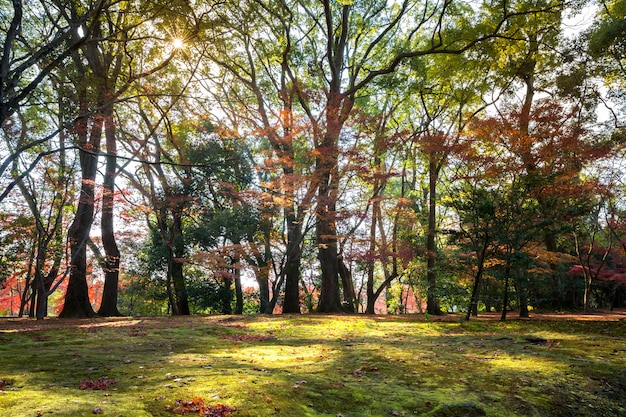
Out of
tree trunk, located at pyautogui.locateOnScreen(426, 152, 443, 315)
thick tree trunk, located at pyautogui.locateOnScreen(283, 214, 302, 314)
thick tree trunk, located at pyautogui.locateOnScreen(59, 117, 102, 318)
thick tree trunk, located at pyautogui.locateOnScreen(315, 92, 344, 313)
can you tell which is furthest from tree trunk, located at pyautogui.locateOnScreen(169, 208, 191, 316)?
tree trunk, located at pyautogui.locateOnScreen(426, 152, 443, 315)

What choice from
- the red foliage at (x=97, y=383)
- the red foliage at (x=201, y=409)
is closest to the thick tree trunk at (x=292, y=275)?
the red foliage at (x=97, y=383)

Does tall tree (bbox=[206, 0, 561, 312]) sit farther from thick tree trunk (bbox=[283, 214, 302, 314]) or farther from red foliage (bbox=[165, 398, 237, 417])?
red foliage (bbox=[165, 398, 237, 417])


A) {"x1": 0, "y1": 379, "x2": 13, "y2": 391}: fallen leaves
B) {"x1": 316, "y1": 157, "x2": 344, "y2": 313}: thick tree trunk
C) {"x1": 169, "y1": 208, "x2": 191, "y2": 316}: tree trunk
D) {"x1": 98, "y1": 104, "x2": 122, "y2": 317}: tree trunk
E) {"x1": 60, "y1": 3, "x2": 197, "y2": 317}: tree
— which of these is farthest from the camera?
{"x1": 169, "y1": 208, "x2": 191, "y2": 316}: tree trunk

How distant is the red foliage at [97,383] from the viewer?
129 inches

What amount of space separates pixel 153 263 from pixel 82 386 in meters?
15.4

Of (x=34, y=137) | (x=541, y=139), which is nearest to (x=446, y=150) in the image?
(x=541, y=139)

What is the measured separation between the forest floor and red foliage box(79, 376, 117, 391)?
1 cm

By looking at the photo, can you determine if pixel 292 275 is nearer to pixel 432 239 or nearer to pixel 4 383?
pixel 432 239

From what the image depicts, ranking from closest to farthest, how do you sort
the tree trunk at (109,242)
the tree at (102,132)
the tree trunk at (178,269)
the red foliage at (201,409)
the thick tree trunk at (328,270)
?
the red foliage at (201,409) → the tree at (102,132) → the tree trunk at (109,242) → the thick tree trunk at (328,270) → the tree trunk at (178,269)

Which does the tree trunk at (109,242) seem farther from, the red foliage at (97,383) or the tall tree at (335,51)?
the red foliage at (97,383)

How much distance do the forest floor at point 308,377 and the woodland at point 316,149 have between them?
4755 mm

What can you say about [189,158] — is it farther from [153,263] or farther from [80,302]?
[80,302]

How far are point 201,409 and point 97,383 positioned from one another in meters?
1.32

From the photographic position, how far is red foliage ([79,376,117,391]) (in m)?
3.29
